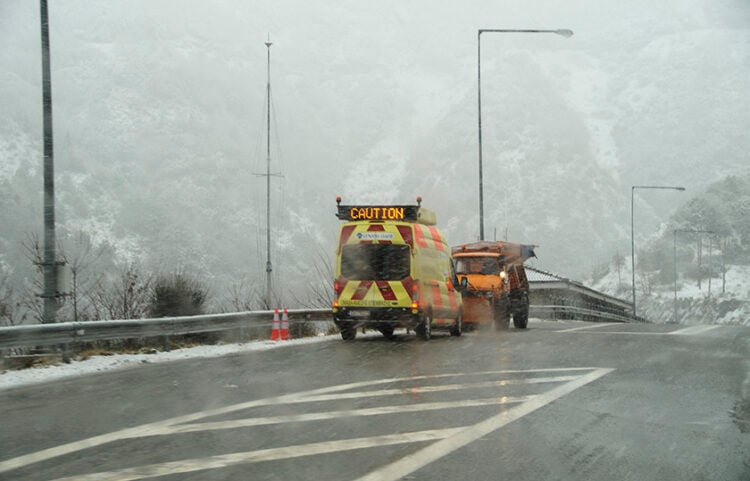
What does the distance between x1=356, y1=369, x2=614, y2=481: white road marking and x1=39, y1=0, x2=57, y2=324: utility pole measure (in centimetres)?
856

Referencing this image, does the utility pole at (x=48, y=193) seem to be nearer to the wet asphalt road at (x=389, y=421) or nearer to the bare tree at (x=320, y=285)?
the wet asphalt road at (x=389, y=421)

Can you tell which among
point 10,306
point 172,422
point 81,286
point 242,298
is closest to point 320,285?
point 242,298

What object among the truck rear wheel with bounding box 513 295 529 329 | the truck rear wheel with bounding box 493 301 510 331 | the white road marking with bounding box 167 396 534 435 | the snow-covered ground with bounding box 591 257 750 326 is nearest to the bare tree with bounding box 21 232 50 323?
the white road marking with bounding box 167 396 534 435

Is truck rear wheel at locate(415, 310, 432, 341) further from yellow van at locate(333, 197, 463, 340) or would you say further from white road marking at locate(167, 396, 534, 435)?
white road marking at locate(167, 396, 534, 435)

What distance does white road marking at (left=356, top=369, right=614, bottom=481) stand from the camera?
19.5 ft

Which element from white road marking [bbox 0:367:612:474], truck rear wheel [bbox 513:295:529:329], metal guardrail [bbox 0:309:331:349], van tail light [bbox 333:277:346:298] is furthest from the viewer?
truck rear wheel [bbox 513:295:529:329]

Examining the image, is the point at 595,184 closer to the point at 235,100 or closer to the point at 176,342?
the point at 235,100

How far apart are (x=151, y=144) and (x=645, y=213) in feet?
269

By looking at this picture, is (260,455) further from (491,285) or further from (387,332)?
(491,285)

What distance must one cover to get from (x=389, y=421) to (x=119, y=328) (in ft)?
28.1

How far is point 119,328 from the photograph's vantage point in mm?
15359

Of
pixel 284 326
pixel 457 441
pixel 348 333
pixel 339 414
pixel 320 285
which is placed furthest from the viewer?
pixel 320 285

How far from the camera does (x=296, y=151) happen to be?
141375mm

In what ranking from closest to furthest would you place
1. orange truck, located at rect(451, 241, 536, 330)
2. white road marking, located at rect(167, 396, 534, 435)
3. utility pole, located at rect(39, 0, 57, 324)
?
white road marking, located at rect(167, 396, 534, 435), utility pole, located at rect(39, 0, 57, 324), orange truck, located at rect(451, 241, 536, 330)
